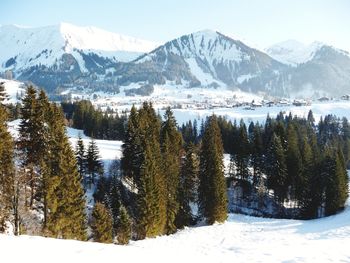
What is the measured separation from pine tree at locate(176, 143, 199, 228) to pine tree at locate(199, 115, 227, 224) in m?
2.67

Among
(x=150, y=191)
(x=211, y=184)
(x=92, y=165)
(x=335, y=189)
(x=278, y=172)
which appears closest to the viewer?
(x=150, y=191)

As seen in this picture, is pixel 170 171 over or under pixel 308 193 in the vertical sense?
over

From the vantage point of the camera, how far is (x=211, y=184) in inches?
2314

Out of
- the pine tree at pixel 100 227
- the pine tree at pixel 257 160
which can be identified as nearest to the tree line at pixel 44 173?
the pine tree at pixel 100 227

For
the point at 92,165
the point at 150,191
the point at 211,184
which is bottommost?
the point at 92,165

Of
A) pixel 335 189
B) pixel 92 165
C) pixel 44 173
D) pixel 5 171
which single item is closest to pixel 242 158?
pixel 335 189

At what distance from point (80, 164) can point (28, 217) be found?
105ft

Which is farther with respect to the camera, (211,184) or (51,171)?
(211,184)

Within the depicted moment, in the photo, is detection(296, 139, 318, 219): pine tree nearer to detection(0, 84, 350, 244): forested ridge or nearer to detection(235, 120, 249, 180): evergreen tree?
detection(0, 84, 350, 244): forested ridge

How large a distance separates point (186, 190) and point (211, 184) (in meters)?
8.66

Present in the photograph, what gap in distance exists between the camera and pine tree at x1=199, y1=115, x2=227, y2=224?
57.9m

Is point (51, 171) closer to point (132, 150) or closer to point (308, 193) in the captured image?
point (132, 150)

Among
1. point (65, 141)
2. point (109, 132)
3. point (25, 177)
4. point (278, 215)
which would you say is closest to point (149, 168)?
point (65, 141)

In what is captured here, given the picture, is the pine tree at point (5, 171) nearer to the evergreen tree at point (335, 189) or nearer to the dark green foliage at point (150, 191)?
the dark green foliage at point (150, 191)
